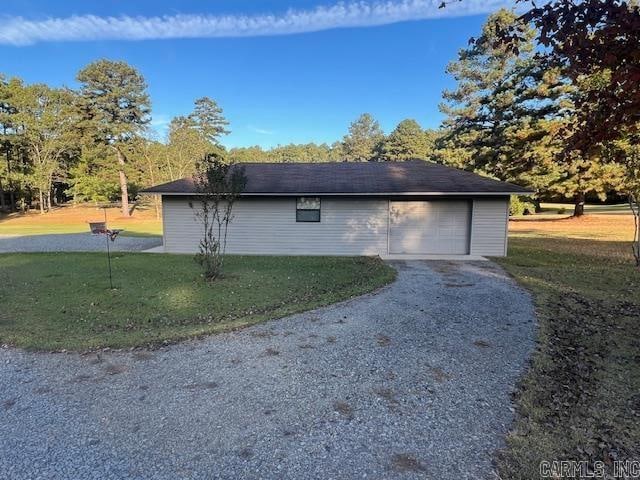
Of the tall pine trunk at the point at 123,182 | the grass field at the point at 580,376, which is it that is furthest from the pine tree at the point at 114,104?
the grass field at the point at 580,376

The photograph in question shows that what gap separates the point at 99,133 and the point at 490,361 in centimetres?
→ 3631

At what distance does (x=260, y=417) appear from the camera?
10.1 feet

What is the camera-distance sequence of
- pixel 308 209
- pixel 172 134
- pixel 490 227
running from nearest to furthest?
1. pixel 490 227
2. pixel 308 209
3. pixel 172 134

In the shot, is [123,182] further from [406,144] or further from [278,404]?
[278,404]

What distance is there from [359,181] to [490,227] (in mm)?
4501

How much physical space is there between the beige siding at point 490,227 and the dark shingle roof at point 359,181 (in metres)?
0.57

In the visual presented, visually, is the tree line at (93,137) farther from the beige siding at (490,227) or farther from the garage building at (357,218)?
the beige siding at (490,227)

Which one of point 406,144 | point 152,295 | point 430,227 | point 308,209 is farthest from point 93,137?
point 406,144

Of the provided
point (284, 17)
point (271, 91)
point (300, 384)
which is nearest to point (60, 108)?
point (271, 91)

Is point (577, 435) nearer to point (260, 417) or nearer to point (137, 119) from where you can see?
point (260, 417)

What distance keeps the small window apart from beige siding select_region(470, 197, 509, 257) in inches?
197

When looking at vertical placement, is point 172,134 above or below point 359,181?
above

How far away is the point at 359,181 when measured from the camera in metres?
13.3

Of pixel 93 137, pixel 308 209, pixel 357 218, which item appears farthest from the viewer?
pixel 93 137
